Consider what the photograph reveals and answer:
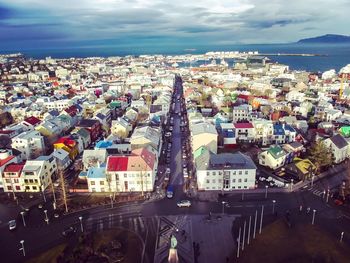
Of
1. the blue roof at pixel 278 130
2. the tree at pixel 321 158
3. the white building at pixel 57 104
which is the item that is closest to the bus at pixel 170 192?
the tree at pixel 321 158

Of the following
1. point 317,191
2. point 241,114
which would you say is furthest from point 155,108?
point 317,191

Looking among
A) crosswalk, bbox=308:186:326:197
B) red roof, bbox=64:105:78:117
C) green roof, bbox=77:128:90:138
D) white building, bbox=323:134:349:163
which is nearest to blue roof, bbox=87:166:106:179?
green roof, bbox=77:128:90:138

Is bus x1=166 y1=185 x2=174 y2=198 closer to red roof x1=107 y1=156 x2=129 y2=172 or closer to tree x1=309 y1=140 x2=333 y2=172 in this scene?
red roof x1=107 y1=156 x2=129 y2=172

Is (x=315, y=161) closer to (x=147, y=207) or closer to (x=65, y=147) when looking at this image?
(x=147, y=207)

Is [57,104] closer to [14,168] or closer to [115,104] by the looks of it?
[115,104]

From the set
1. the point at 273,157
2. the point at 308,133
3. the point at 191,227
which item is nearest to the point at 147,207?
the point at 191,227
